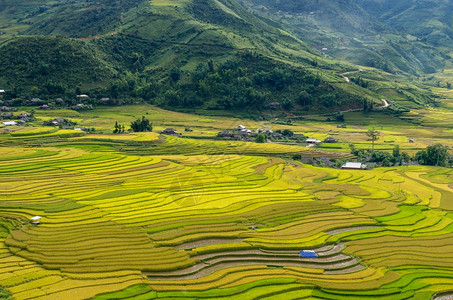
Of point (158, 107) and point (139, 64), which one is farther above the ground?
point (139, 64)

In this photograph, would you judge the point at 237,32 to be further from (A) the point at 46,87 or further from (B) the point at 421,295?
(B) the point at 421,295

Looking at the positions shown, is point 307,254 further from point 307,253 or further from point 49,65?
point 49,65

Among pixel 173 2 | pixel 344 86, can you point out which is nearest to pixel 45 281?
pixel 344 86

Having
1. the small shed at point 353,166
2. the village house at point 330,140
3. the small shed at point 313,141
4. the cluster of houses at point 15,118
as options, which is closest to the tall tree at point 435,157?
the small shed at point 353,166

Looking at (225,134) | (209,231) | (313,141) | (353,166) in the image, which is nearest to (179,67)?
(225,134)

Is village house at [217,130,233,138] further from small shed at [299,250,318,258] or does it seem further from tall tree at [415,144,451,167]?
small shed at [299,250,318,258]

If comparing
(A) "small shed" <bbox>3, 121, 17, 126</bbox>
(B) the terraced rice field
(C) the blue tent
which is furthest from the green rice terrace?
(A) "small shed" <bbox>3, 121, 17, 126</bbox>
